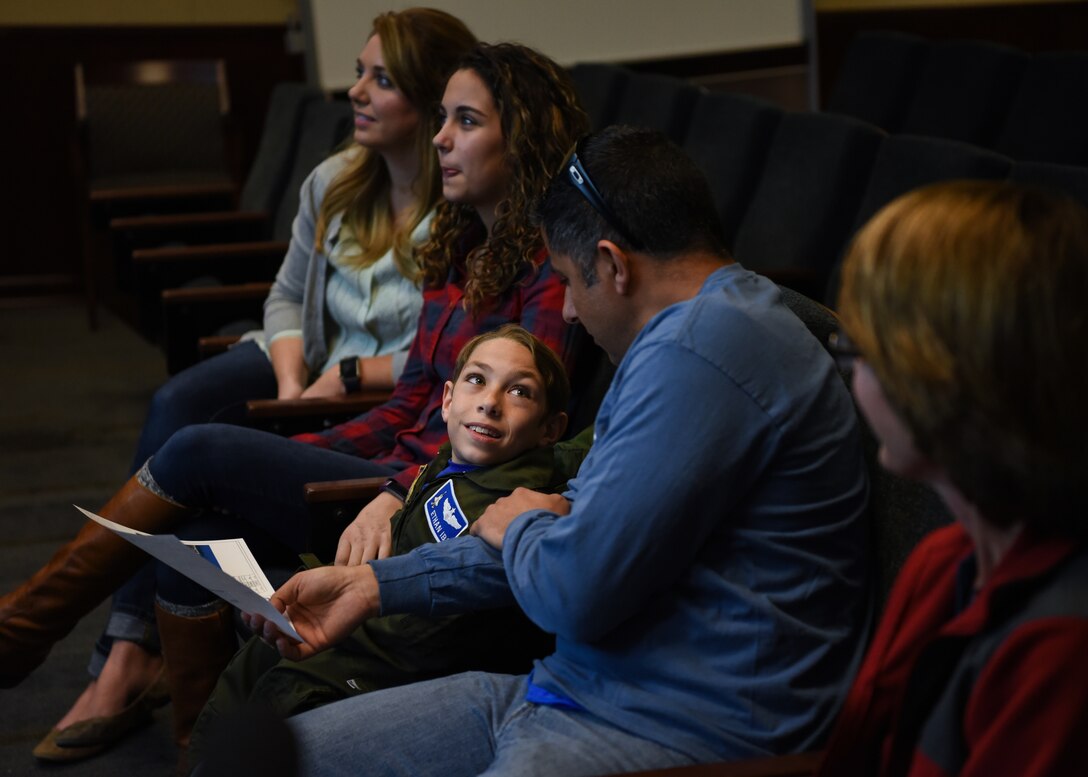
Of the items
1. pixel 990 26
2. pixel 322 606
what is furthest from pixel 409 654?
pixel 990 26

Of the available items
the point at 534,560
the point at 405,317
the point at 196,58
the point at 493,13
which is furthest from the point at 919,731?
the point at 196,58

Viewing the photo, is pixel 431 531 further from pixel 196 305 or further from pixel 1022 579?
pixel 196 305

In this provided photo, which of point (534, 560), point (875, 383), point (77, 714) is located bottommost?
point (77, 714)

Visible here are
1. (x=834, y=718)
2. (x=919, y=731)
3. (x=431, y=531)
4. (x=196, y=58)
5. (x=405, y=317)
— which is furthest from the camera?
(x=196, y=58)

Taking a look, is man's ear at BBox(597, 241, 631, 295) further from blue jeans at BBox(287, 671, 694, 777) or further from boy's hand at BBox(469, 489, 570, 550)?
blue jeans at BBox(287, 671, 694, 777)

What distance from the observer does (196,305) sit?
3020 mm

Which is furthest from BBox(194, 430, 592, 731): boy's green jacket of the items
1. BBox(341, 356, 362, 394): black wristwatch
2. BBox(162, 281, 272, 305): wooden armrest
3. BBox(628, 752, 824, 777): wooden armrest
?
BBox(162, 281, 272, 305): wooden armrest

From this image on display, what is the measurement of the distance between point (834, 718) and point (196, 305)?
211 cm

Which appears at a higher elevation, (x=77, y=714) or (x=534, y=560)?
(x=534, y=560)

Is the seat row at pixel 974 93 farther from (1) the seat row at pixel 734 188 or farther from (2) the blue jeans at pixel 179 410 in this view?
(2) the blue jeans at pixel 179 410

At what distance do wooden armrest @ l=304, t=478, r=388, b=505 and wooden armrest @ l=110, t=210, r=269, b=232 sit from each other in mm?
2118

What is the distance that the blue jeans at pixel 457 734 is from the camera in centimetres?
122

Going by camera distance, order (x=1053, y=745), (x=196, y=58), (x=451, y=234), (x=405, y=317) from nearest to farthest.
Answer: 1. (x=1053, y=745)
2. (x=451, y=234)
3. (x=405, y=317)
4. (x=196, y=58)

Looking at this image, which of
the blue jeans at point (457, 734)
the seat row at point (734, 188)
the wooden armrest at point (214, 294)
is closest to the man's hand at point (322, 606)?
the blue jeans at point (457, 734)
